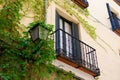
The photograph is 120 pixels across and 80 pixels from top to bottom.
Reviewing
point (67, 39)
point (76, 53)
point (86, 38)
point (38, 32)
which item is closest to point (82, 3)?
point (86, 38)

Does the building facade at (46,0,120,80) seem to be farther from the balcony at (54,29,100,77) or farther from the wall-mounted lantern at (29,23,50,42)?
the wall-mounted lantern at (29,23,50,42)

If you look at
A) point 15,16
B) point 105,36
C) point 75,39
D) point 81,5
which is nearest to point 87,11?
point 81,5

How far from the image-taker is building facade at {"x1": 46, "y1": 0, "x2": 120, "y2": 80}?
9.16m

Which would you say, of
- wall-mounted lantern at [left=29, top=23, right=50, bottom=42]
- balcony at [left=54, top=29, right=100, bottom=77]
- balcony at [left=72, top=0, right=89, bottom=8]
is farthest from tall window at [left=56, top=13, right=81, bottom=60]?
wall-mounted lantern at [left=29, top=23, right=50, bottom=42]

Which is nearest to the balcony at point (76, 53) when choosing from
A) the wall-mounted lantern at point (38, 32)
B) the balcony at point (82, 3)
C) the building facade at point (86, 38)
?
the building facade at point (86, 38)

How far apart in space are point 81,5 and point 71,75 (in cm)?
365

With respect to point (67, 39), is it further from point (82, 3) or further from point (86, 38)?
point (82, 3)

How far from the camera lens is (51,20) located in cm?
935

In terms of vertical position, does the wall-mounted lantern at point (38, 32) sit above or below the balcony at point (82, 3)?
below

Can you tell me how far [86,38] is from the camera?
10750mm

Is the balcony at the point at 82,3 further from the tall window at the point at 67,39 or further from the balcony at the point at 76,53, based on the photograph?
the balcony at the point at 76,53

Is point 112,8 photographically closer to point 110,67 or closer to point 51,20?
point 110,67

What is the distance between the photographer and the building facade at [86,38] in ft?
30.1

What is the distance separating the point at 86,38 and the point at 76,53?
4.41ft
